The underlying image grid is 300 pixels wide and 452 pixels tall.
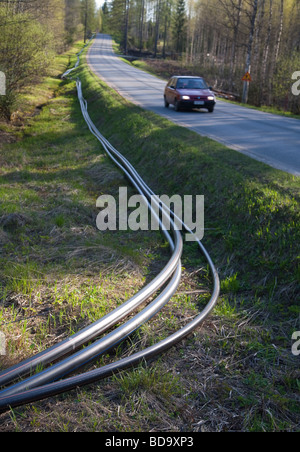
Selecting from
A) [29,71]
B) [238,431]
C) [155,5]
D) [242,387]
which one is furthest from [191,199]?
[155,5]

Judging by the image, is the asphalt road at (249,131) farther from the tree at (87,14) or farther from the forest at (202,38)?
the tree at (87,14)

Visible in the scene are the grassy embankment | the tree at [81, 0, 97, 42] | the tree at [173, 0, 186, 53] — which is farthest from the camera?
the tree at [81, 0, 97, 42]

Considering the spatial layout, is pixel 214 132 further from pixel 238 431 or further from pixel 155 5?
pixel 155 5

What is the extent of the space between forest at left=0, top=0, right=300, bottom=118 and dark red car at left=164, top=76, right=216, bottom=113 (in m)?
6.38

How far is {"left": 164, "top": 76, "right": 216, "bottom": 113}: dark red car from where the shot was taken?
17.4 metres

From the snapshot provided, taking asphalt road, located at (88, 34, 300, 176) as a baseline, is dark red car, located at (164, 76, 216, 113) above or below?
above

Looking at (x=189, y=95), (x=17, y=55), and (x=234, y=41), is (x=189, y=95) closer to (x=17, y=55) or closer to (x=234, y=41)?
(x=17, y=55)

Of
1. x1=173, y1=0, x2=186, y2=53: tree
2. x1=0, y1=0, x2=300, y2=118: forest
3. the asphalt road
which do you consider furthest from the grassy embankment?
x1=173, y1=0, x2=186, y2=53: tree

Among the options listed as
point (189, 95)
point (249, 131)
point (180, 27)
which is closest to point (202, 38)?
point (180, 27)

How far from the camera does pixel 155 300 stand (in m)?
4.42

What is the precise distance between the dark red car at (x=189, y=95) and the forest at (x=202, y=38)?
6.38 meters

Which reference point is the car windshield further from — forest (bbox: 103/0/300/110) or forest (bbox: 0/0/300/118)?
Answer: forest (bbox: 103/0/300/110)

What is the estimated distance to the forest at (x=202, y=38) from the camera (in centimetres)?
1745

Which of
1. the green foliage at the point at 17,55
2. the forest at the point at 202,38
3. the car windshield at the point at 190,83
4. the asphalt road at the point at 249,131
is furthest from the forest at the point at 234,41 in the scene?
the green foliage at the point at 17,55
